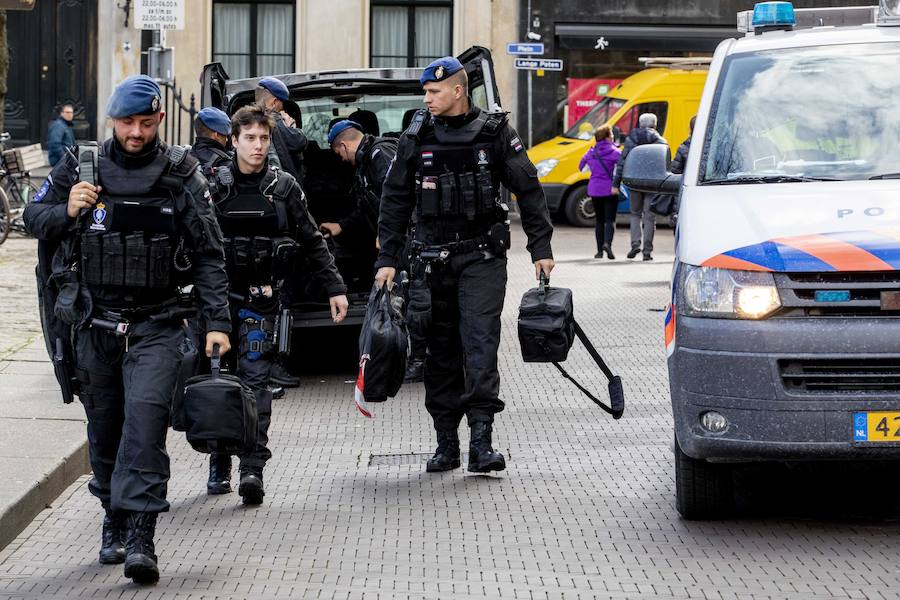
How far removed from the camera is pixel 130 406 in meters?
5.90

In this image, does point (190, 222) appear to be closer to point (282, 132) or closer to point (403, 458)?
point (403, 458)

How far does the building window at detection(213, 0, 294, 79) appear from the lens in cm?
3070

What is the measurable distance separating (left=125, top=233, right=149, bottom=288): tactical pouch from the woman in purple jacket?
595 inches

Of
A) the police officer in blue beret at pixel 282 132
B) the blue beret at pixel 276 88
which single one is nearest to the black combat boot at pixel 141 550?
the police officer in blue beret at pixel 282 132

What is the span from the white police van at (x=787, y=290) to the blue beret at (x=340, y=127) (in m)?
3.79

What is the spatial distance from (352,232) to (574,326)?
3.88 metres

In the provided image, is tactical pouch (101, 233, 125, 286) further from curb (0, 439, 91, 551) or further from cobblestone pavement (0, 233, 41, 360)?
cobblestone pavement (0, 233, 41, 360)

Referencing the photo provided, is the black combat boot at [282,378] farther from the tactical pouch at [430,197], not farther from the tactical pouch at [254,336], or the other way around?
the tactical pouch at [430,197]

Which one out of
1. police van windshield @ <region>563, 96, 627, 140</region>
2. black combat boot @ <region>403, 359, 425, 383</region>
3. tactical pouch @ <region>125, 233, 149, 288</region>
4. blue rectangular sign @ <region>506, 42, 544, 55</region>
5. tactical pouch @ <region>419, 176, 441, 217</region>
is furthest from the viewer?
blue rectangular sign @ <region>506, 42, 544, 55</region>

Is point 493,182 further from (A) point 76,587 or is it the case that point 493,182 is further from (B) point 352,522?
(A) point 76,587

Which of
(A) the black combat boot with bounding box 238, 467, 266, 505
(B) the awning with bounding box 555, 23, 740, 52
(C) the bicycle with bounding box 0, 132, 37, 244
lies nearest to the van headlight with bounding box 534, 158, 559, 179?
(B) the awning with bounding box 555, 23, 740, 52

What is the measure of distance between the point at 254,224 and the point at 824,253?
2853 millimetres

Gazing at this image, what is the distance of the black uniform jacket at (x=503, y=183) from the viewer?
306 inches

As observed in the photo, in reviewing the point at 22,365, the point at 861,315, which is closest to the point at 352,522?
the point at 861,315
